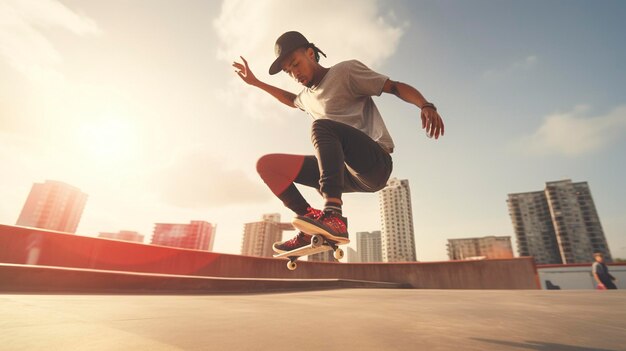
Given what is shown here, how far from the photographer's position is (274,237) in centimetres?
8038

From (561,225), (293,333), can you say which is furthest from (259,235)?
(293,333)

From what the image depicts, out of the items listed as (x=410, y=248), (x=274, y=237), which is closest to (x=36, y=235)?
(x=274, y=237)

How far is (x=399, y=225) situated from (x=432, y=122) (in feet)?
309

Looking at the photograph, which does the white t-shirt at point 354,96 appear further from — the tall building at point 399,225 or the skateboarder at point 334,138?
the tall building at point 399,225

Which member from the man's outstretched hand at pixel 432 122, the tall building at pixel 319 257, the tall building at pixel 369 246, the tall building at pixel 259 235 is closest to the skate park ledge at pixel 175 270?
the tall building at pixel 319 257

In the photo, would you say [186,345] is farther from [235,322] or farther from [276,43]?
[276,43]

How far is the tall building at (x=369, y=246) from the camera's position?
12333 centimetres

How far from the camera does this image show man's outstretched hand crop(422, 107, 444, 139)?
236 cm

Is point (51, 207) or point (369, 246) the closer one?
point (51, 207)

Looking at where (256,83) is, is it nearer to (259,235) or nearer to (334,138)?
(334,138)

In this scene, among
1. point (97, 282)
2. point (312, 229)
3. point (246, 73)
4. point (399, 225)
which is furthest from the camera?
point (399, 225)

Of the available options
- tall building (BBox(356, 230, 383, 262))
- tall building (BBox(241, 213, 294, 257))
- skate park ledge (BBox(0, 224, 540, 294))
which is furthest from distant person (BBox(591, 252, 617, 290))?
tall building (BBox(356, 230, 383, 262))

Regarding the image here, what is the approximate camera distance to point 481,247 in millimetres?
109062

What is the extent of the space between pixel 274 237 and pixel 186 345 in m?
82.4
